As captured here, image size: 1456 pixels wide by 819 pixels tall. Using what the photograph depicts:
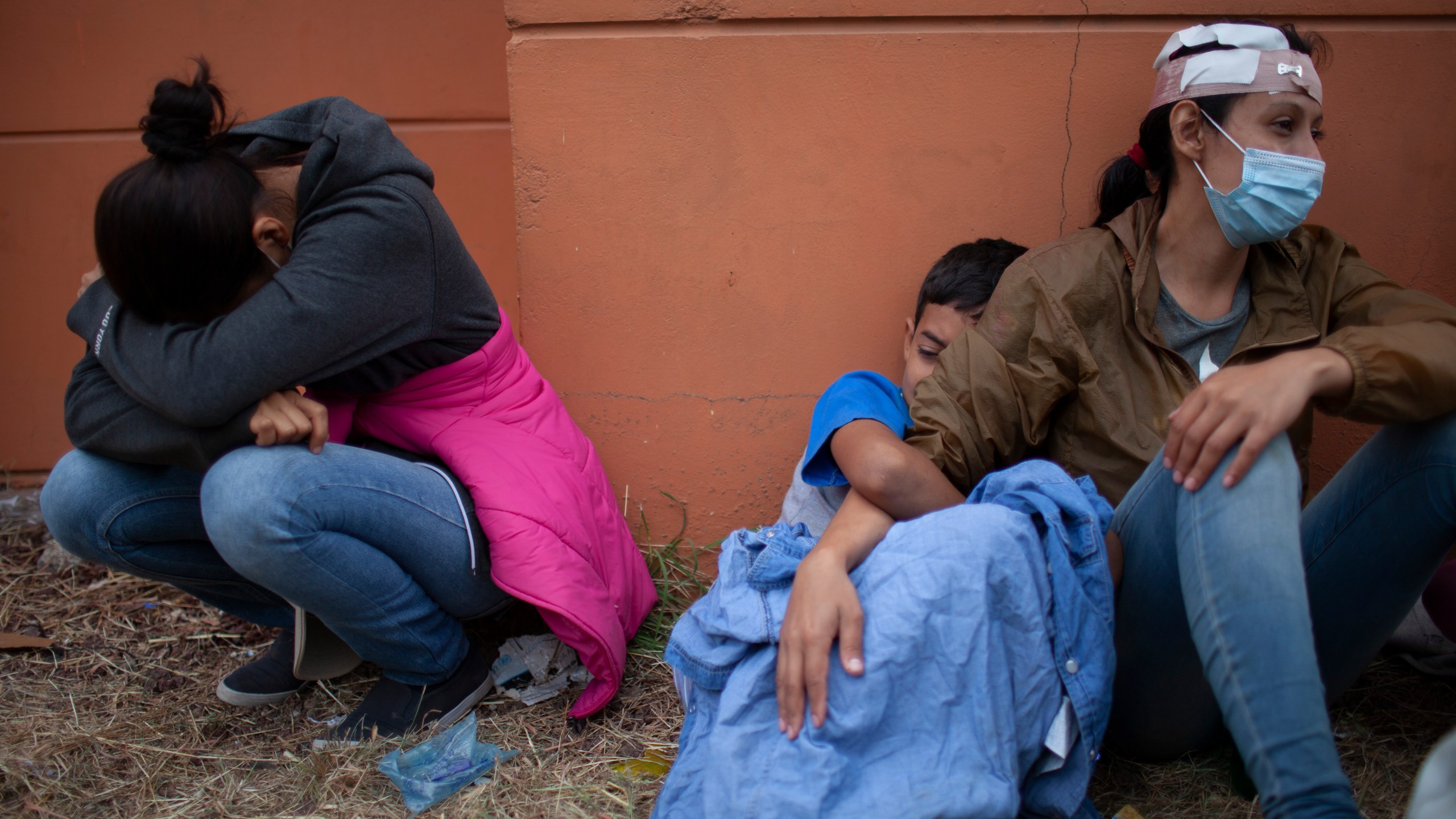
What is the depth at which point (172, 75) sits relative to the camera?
10.2 ft

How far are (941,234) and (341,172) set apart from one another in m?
1.42

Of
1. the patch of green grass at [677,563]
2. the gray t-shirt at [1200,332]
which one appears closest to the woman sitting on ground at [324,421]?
the patch of green grass at [677,563]

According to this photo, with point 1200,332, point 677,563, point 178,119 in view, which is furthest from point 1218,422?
point 178,119

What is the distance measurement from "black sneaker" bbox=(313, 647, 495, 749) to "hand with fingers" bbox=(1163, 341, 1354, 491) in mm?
1507

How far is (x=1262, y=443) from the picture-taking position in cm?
133

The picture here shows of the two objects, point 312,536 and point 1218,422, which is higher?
point 1218,422

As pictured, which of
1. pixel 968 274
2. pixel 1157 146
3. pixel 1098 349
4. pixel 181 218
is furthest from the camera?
pixel 968 274

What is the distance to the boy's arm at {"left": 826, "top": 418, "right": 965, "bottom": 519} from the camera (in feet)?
5.52

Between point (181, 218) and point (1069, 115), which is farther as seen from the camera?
point (1069, 115)

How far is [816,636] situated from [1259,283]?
1.31m

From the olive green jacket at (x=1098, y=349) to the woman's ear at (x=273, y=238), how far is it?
130 centimetres

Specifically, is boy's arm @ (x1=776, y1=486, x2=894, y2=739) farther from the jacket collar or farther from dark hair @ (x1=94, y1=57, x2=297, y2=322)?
dark hair @ (x1=94, y1=57, x2=297, y2=322)

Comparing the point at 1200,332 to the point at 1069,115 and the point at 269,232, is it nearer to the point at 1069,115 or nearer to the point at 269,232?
the point at 1069,115

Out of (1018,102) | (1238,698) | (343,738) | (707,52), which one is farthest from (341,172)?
(1238,698)
